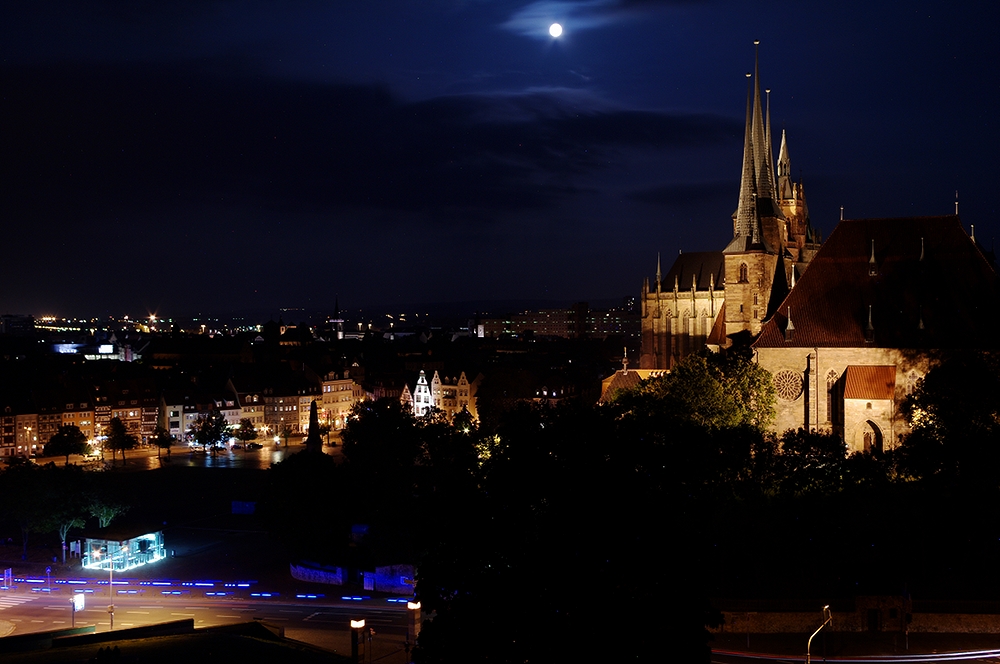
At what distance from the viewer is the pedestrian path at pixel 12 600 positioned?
44281 millimetres

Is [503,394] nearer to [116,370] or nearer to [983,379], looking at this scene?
[116,370]

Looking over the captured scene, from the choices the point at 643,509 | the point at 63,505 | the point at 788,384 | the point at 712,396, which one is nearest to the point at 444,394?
the point at 63,505

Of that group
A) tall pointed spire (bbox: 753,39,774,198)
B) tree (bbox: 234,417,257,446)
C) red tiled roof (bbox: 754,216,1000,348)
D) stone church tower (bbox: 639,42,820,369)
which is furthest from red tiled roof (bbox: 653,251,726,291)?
tree (bbox: 234,417,257,446)

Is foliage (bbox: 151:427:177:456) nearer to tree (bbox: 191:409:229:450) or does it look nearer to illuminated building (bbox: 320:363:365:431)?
tree (bbox: 191:409:229:450)

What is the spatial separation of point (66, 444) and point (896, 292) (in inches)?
3009

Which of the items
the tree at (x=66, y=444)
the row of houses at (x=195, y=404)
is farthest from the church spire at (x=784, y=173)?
the tree at (x=66, y=444)

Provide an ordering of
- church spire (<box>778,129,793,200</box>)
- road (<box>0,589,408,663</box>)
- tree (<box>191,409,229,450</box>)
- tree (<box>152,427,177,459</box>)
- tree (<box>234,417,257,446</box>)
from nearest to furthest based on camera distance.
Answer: road (<box>0,589,408,663</box>)
church spire (<box>778,129,793,200</box>)
tree (<box>152,427,177,459</box>)
tree (<box>191,409,229,450</box>)
tree (<box>234,417,257,446</box>)

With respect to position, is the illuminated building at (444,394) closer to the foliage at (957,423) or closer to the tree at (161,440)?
the tree at (161,440)

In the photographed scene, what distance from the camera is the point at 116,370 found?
141125mm

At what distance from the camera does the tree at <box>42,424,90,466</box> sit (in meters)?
101

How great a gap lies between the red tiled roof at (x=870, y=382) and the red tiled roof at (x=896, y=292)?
1.28 meters

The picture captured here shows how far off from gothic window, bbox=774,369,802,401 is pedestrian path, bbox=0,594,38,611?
36.3 meters

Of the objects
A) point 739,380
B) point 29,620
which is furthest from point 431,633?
point 739,380

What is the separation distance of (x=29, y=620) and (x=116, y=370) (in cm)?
10472
